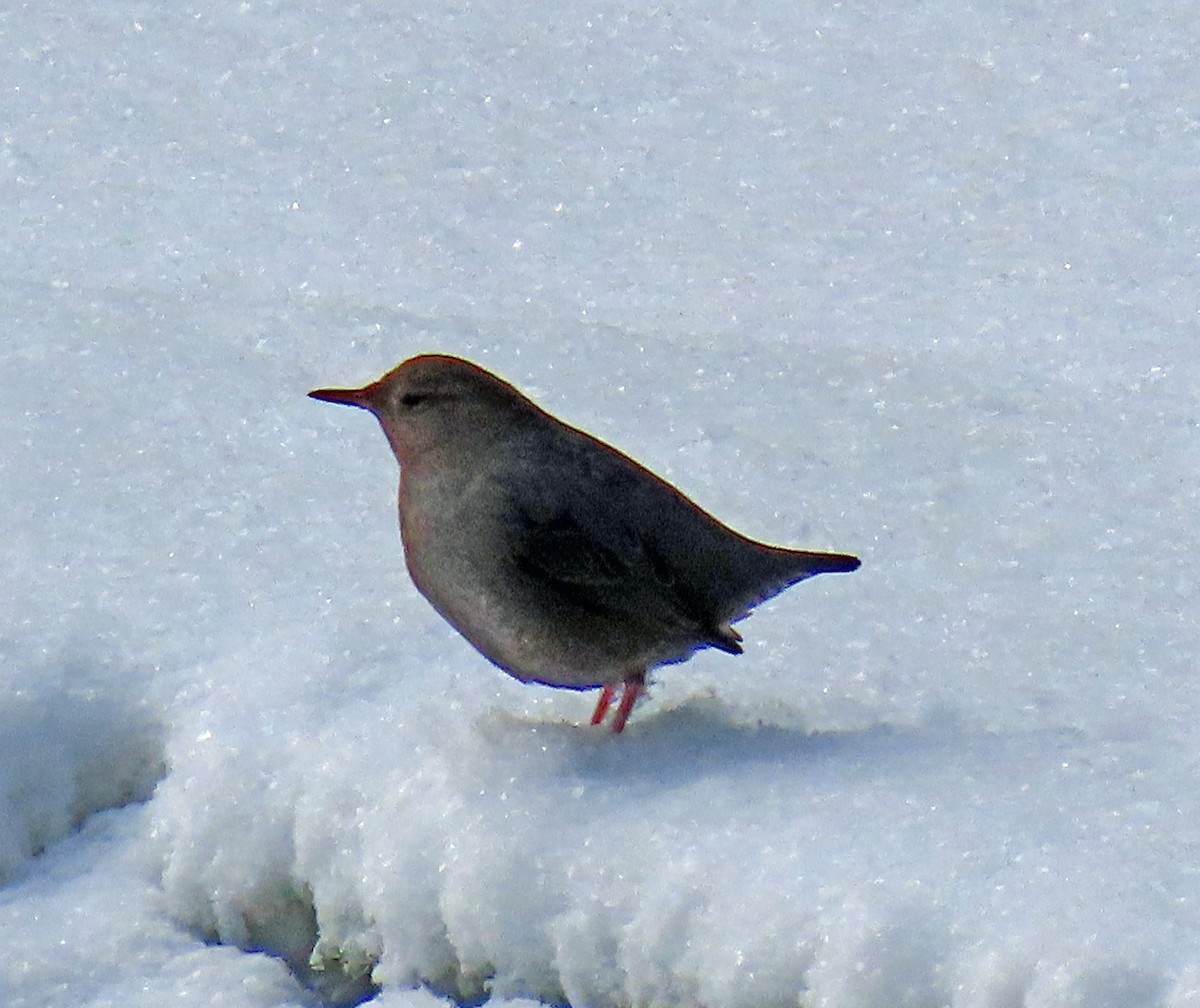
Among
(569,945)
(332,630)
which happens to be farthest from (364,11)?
(569,945)

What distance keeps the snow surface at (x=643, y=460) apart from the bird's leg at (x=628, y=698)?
0.07 m

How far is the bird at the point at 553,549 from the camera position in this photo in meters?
3.82

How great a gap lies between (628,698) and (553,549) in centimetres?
34

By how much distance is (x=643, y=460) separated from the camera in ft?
16.7

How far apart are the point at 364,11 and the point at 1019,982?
5.30 metres

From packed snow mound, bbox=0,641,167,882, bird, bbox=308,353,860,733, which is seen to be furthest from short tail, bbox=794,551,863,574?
packed snow mound, bbox=0,641,167,882

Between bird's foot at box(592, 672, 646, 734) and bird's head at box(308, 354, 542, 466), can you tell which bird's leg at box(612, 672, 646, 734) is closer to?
bird's foot at box(592, 672, 646, 734)

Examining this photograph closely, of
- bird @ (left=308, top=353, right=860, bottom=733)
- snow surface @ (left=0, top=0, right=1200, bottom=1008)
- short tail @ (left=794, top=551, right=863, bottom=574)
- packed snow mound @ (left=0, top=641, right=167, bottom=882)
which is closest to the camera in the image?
snow surface @ (left=0, top=0, right=1200, bottom=1008)

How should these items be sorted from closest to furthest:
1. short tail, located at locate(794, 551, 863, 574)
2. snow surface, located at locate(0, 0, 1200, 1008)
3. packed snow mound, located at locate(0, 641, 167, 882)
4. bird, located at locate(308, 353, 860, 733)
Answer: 1. snow surface, located at locate(0, 0, 1200, 1008)
2. bird, located at locate(308, 353, 860, 733)
3. packed snow mound, located at locate(0, 641, 167, 882)
4. short tail, located at locate(794, 551, 863, 574)

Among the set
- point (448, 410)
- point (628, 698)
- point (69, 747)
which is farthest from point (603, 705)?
point (69, 747)

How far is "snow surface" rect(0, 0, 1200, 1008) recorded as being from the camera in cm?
345

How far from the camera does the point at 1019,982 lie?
3.12 meters

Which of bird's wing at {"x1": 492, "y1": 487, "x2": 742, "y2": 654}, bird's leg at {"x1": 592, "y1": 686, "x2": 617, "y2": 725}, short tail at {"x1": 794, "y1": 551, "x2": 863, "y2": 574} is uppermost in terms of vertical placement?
short tail at {"x1": 794, "y1": 551, "x2": 863, "y2": 574}

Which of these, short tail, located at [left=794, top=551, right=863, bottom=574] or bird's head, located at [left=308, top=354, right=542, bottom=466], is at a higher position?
bird's head, located at [left=308, top=354, right=542, bottom=466]
